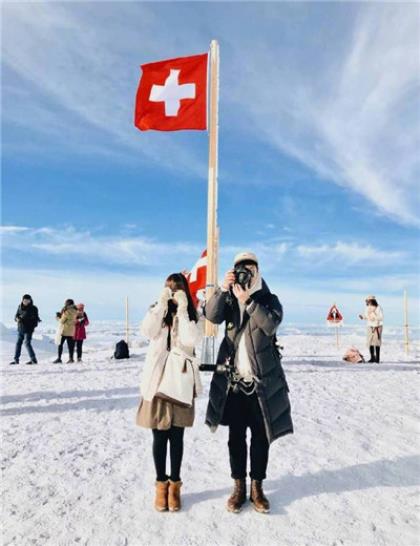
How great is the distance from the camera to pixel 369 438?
5.43 metres

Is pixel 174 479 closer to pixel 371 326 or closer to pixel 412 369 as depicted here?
pixel 412 369

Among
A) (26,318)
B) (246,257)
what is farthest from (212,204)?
(26,318)

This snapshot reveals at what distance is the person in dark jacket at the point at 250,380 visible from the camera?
11.4 feet

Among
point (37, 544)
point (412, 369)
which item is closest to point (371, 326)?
point (412, 369)

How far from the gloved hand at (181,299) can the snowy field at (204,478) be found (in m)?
1.65

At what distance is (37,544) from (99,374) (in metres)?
7.48

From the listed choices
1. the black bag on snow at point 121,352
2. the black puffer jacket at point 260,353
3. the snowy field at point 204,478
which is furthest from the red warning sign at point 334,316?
the black puffer jacket at point 260,353

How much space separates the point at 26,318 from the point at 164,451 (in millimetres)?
10683

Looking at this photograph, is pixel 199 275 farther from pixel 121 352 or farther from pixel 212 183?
pixel 121 352

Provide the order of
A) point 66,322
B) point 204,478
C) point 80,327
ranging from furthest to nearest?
point 80,327, point 66,322, point 204,478

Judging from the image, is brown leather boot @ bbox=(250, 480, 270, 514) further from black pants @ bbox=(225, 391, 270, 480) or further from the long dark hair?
the long dark hair

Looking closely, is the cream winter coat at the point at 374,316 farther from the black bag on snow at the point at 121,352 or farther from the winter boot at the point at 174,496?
the winter boot at the point at 174,496

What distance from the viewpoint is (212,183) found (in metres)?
9.01

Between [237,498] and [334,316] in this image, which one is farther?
[334,316]
